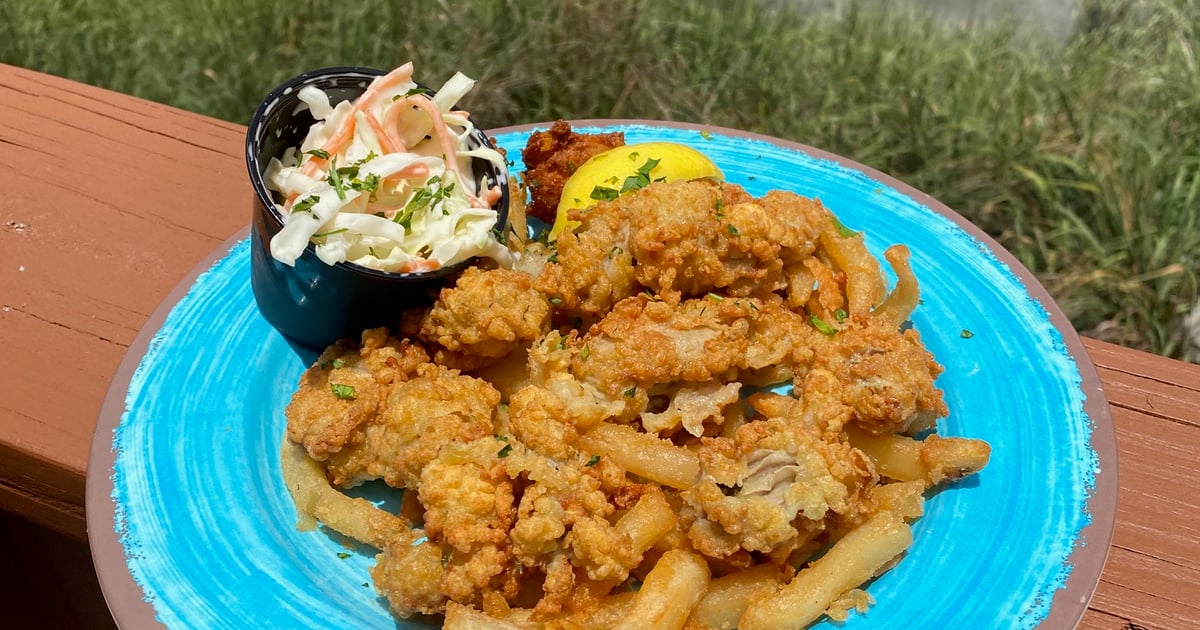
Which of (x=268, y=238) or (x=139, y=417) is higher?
(x=268, y=238)

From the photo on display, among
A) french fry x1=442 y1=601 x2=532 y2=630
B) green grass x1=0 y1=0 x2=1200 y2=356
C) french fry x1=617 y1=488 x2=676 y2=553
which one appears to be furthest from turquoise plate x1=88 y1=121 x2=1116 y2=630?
green grass x1=0 y1=0 x2=1200 y2=356

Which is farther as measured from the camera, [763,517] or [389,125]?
[389,125]

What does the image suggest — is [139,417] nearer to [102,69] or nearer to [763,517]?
[763,517]

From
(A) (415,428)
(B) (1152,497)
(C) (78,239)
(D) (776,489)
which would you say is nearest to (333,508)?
(A) (415,428)

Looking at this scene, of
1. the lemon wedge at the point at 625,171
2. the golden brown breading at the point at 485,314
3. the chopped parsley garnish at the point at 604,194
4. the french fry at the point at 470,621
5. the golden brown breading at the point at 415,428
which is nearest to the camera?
the french fry at the point at 470,621

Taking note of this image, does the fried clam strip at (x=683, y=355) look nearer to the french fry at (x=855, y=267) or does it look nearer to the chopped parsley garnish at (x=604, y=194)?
the french fry at (x=855, y=267)

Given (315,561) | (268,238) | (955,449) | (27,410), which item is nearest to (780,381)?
(955,449)

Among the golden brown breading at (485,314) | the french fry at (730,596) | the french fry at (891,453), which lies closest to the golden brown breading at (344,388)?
the golden brown breading at (485,314)

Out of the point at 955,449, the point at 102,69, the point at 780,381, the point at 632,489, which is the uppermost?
the point at 955,449
